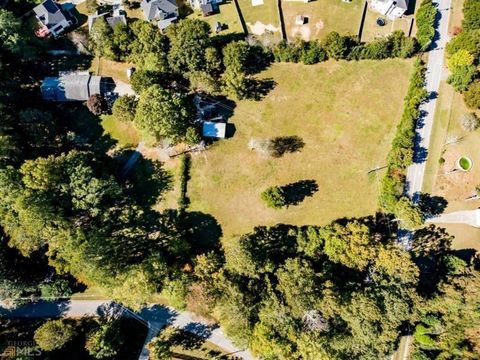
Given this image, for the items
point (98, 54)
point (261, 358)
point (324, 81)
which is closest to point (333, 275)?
point (261, 358)

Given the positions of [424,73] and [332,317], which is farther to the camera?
[424,73]

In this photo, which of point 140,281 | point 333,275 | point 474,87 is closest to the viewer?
point 140,281

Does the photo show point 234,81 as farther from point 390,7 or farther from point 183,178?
point 390,7

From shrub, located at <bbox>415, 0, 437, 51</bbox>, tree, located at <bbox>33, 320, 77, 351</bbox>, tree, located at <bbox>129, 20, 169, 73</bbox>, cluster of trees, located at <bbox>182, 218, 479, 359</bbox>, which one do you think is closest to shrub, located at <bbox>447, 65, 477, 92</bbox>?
shrub, located at <bbox>415, 0, 437, 51</bbox>

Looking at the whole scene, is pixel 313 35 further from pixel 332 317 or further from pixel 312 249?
pixel 332 317

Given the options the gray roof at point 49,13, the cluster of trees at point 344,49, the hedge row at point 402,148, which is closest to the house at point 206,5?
the cluster of trees at point 344,49

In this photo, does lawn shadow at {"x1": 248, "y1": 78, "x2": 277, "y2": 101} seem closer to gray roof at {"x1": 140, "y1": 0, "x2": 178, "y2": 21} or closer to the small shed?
the small shed
